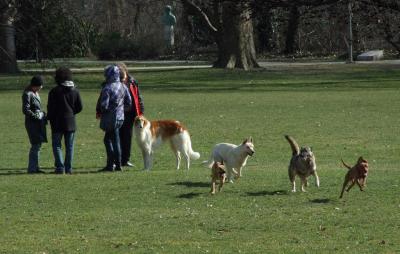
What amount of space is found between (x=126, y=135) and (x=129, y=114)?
42cm

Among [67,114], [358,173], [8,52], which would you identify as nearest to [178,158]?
[67,114]

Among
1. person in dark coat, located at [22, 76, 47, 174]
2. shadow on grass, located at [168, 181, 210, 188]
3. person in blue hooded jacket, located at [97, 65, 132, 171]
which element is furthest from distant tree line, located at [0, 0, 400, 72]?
shadow on grass, located at [168, 181, 210, 188]

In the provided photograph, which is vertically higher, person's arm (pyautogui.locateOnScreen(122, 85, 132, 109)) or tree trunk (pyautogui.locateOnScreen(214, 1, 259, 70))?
person's arm (pyautogui.locateOnScreen(122, 85, 132, 109))

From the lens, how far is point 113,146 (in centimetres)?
1766

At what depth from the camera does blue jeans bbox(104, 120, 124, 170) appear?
17.6m

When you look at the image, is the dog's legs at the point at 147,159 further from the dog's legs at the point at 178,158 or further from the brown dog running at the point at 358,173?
the brown dog running at the point at 358,173

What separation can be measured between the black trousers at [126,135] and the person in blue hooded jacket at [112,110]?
800mm

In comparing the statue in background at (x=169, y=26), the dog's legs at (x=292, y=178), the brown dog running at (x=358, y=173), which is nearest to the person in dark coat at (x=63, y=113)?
the dog's legs at (x=292, y=178)

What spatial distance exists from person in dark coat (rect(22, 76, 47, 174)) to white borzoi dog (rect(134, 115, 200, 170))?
1668mm

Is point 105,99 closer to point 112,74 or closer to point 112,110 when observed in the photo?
point 112,110

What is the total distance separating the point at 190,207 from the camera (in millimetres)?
12797

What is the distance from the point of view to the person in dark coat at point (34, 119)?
17.6m

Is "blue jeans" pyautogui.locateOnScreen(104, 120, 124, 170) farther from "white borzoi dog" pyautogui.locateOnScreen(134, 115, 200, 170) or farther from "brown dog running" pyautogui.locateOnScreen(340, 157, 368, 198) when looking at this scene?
"brown dog running" pyautogui.locateOnScreen(340, 157, 368, 198)

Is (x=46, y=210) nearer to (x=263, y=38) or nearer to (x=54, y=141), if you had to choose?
(x=54, y=141)
